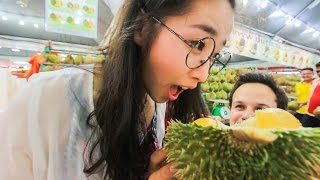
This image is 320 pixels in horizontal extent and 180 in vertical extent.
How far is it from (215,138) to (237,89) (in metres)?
1.11

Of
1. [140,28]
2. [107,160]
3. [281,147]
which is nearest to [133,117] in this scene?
[107,160]

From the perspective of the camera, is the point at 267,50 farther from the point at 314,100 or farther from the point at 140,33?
the point at 140,33

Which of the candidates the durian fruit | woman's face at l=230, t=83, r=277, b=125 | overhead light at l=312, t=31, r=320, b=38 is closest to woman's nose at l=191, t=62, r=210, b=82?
the durian fruit

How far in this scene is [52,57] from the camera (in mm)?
2471

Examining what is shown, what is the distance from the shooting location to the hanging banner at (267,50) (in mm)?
4198

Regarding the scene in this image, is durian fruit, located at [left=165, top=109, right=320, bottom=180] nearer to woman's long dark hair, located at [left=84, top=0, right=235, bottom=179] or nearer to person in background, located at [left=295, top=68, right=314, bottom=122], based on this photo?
woman's long dark hair, located at [left=84, top=0, right=235, bottom=179]

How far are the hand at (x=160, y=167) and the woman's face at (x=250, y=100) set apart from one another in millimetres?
828

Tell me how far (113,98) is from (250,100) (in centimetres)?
94

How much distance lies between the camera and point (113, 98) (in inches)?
26.6

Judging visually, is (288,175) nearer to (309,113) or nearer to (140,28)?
(140,28)

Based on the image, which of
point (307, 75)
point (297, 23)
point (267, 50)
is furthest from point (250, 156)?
point (297, 23)

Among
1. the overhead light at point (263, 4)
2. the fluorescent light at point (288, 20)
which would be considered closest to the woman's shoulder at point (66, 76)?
the overhead light at point (263, 4)

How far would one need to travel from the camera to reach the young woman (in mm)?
666

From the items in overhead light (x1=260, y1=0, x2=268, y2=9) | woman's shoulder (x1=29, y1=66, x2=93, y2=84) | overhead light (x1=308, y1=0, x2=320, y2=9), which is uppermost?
overhead light (x1=308, y1=0, x2=320, y2=9)
